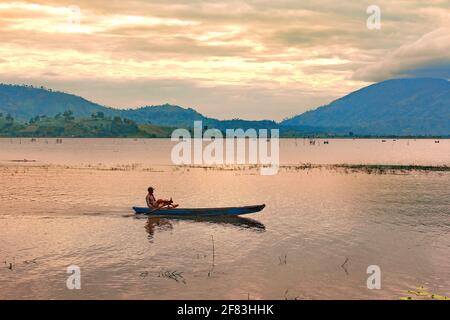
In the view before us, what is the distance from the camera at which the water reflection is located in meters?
36.6

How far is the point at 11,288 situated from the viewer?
71.1ft

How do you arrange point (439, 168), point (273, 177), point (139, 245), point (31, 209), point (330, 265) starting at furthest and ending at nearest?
1. point (439, 168)
2. point (273, 177)
3. point (31, 209)
4. point (139, 245)
5. point (330, 265)

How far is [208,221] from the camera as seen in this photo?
39.4 m

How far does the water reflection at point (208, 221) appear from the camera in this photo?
3662cm

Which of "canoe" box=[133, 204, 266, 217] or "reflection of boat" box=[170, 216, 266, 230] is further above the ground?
"canoe" box=[133, 204, 266, 217]

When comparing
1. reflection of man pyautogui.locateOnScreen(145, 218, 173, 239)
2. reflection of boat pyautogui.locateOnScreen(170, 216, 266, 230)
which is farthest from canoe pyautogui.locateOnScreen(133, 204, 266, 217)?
reflection of man pyautogui.locateOnScreen(145, 218, 173, 239)

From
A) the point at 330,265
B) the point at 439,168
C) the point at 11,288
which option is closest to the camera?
the point at 11,288

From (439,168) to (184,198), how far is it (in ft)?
198

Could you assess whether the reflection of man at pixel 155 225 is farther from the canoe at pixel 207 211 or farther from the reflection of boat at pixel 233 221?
the reflection of boat at pixel 233 221

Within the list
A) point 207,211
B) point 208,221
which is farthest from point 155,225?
point 207,211

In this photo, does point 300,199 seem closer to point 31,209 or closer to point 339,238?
point 339,238

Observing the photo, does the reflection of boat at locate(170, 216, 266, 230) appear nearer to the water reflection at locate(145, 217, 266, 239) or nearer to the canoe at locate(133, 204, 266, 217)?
the water reflection at locate(145, 217, 266, 239)

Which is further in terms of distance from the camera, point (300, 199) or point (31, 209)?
point (300, 199)
